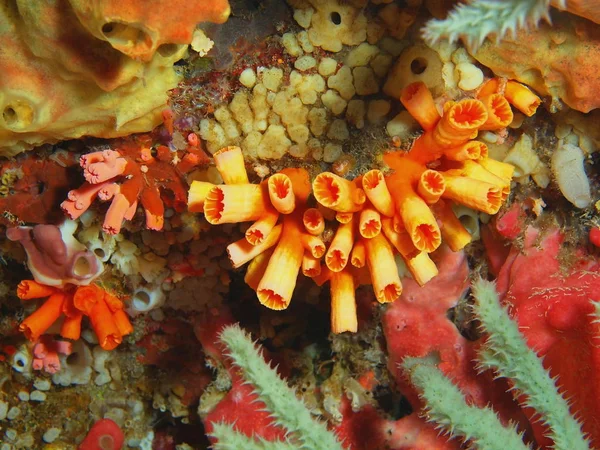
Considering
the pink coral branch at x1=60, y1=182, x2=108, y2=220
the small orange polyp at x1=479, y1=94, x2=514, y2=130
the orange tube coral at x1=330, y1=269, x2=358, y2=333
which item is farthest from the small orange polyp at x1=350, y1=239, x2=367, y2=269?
the pink coral branch at x1=60, y1=182, x2=108, y2=220

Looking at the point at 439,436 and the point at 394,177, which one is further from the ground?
the point at 394,177

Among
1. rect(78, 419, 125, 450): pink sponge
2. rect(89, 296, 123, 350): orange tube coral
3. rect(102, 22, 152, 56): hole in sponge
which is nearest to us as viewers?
rect(102, 22, 152, 56): hole in sponge

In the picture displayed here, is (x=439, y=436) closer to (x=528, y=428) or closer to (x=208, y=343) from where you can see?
(x=528, y=428)

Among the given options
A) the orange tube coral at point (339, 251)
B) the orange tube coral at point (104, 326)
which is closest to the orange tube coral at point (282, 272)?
the orange tube coral at point (339, 251)

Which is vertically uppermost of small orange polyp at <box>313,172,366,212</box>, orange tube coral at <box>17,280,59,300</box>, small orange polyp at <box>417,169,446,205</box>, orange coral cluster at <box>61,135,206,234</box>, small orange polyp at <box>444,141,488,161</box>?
small orange polyp at <box>444,141,488,161</box>

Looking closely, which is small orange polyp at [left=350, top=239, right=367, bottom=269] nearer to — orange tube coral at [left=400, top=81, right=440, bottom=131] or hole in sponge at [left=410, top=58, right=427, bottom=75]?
orange tube coral at [left=400, top=81, right=440, bottom=131]

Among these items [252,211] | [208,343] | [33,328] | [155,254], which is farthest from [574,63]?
[33,328]
